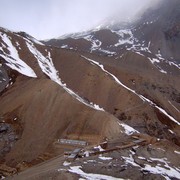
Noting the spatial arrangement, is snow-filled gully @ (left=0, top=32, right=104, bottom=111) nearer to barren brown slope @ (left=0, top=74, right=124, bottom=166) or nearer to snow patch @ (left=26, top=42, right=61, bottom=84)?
snow patch @ (left=26, top=42, right=61, bottom=84)

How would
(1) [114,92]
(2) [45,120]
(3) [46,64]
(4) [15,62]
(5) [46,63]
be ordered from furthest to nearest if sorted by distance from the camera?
(5) [46,63] → (3) [46,64] → (4) [15,62] → (1) [114,92] → (2) [45,120]

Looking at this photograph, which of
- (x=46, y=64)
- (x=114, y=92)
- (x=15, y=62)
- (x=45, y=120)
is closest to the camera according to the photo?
(x=45, y=120)

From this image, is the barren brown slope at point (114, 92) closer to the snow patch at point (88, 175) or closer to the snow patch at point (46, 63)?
the snow patch at point (46, 63)

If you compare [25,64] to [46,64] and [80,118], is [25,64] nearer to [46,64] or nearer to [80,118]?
[46,64]

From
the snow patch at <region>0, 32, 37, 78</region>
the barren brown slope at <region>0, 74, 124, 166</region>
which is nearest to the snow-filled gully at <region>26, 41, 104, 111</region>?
the snow patch at <region>0, 32, 37, 78</region>

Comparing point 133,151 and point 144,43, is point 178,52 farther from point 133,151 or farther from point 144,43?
point 133,151

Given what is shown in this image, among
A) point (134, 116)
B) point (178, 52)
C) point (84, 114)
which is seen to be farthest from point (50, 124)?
point (178, 52)

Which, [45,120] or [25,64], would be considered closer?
[45,120]

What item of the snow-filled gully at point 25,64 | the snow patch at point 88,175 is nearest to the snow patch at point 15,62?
the snow-filled gully at point 25,64

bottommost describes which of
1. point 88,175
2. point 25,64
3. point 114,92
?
point 88,175

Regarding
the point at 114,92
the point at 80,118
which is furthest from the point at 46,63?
the point at 80,118
